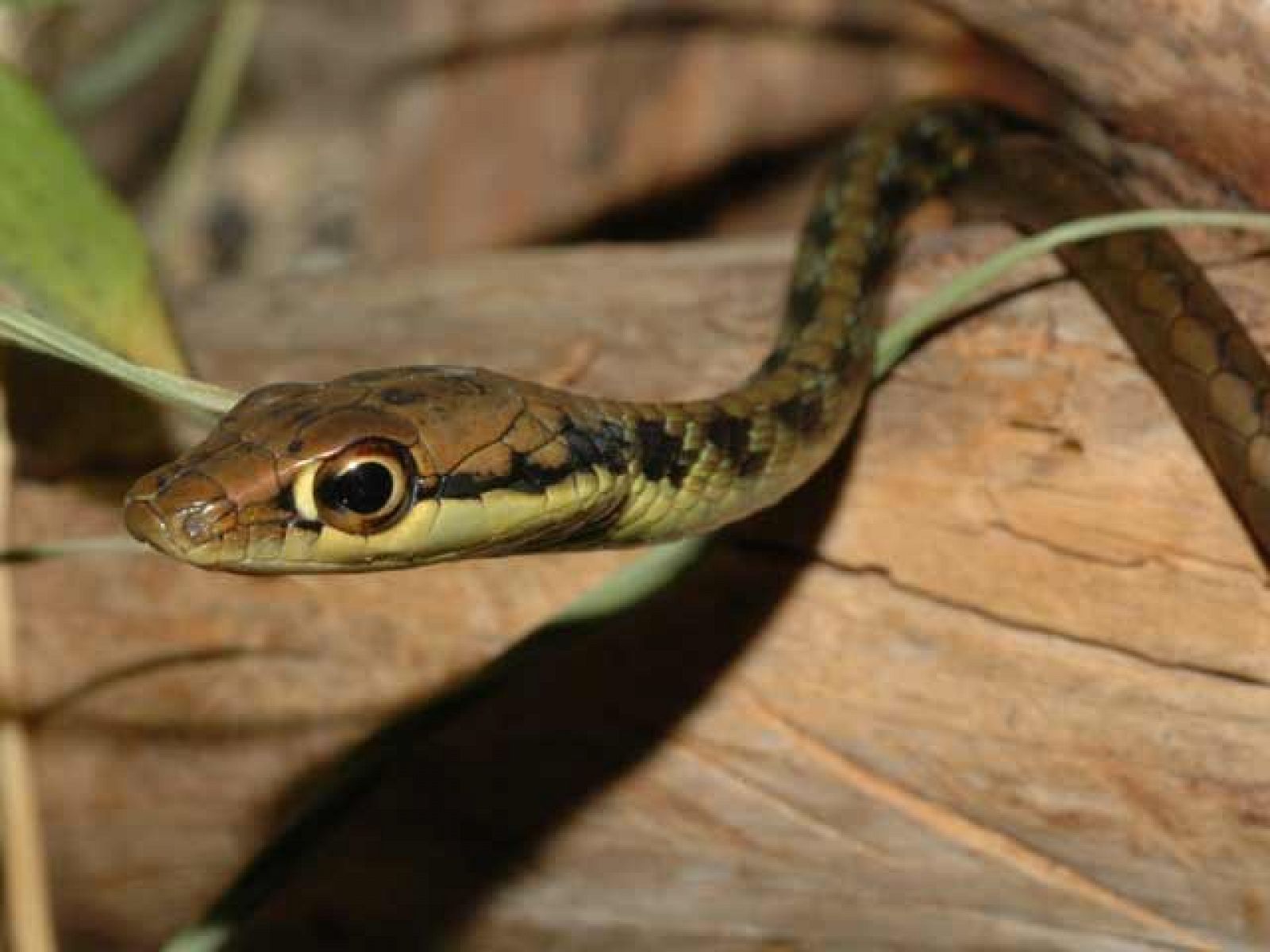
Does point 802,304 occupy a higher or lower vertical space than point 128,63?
lower

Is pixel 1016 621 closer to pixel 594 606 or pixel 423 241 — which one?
pixel 594 606

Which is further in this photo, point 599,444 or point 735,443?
point 735,443

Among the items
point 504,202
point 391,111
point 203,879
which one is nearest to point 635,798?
point 203,879

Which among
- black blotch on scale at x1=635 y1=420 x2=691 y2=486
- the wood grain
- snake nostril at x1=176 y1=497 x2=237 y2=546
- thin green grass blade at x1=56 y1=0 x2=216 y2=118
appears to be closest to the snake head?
snake nostril at x1=176 y1=497 x2=237 y2=546

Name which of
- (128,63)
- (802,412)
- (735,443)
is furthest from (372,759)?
(128,63)

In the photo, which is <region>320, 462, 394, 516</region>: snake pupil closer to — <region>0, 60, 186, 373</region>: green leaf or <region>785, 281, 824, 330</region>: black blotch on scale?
<region>0, 60, 186, 373</region>: green leaf

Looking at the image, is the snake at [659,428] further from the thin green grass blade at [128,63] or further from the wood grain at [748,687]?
the thin green grass blade at [128,63]

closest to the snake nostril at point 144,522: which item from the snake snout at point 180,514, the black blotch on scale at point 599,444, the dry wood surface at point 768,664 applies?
the snake snout at point 180,514

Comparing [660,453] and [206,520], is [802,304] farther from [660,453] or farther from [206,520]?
[206,520]
